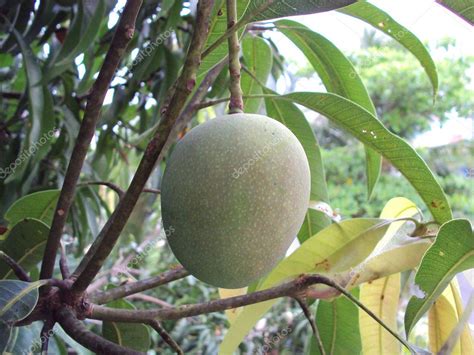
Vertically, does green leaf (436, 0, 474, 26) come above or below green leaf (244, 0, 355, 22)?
above

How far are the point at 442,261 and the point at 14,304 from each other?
1.36ft

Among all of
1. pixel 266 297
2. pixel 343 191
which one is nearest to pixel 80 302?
pixel 266 297

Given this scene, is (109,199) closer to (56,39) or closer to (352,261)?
(56,39)

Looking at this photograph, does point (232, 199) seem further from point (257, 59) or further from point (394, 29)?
point (257, 59)

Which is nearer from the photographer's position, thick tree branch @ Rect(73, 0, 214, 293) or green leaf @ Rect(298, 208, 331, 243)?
thick tree branch @ Rect(73, 0, 214, 293)

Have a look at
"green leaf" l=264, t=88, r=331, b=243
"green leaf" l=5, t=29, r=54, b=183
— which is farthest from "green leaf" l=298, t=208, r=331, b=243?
"green leaf" l=5, t=29, r=54, b=183

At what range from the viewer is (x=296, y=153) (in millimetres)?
536

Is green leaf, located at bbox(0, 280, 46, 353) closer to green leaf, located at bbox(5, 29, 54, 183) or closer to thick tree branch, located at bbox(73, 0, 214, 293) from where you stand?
thick tree branch, located at bbox(73, 0, 214, 293)

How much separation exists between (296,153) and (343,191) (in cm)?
424

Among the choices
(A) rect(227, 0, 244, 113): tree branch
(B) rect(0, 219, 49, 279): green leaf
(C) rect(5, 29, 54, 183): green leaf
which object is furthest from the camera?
(C) rect(5, 29, 54, 183): green leaf

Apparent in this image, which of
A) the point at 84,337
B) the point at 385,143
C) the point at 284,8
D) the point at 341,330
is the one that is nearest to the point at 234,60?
the point at 284,8

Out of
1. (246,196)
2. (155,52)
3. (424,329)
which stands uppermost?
(155,52)

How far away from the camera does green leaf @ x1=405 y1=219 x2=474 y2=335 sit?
55 cm

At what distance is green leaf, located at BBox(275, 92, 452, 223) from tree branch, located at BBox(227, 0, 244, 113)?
0.35 feet
